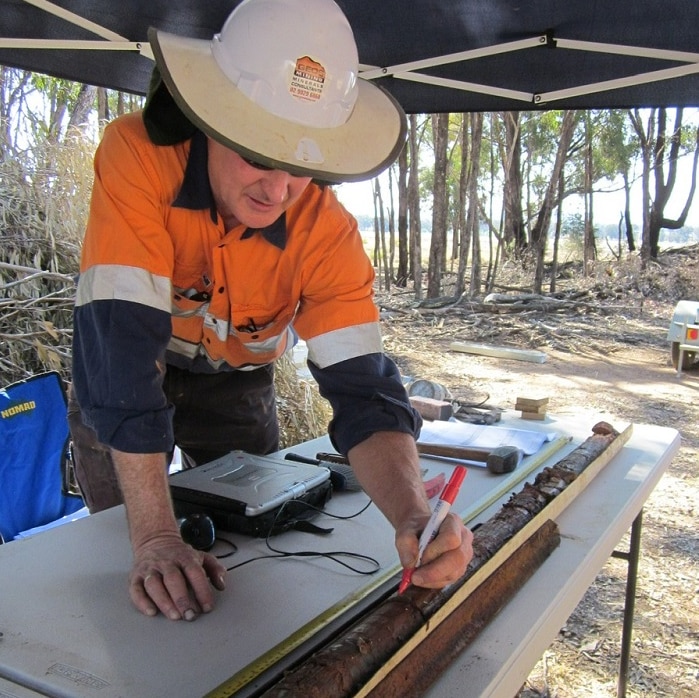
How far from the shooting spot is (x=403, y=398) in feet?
4.74

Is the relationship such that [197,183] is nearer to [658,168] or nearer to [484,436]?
[484,436]

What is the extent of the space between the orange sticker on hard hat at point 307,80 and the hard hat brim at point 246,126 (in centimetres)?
5

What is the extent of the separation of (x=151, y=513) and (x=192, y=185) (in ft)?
2.10

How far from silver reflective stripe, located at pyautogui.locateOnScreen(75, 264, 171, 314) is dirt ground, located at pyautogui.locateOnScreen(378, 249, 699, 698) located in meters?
1.64

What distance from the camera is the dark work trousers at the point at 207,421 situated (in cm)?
187

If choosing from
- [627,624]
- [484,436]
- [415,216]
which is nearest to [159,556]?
[484,436]

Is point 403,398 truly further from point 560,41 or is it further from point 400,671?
point 560,41

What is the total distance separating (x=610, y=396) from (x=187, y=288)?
203 inches

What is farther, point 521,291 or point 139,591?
point 521,291

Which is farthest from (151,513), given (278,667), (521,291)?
(521,291)

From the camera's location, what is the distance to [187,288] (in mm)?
1568

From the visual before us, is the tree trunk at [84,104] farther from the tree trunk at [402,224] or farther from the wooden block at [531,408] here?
the tree trunk at [402,224]

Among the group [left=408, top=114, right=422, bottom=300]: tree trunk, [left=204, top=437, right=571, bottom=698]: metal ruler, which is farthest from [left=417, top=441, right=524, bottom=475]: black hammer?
[left=408, top=114, right=422, bottom=300]: tree trunk

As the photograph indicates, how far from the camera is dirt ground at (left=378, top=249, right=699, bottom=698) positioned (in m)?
2.55
